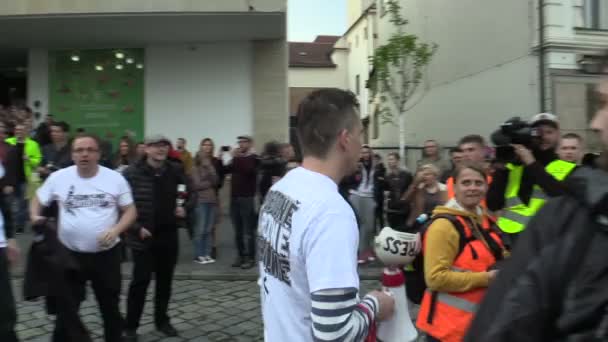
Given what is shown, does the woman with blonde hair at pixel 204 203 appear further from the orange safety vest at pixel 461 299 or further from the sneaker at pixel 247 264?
the orange safety vest at pixel 461 299

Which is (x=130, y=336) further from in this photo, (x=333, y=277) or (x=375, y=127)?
(x=375, y=127)

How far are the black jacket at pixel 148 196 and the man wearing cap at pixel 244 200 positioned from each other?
2.91m

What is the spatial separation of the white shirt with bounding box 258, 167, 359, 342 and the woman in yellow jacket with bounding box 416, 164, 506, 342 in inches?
47.7

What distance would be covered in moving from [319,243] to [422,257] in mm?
1868

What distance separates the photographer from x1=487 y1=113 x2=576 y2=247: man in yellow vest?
3.64 m

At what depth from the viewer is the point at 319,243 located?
1676 mm

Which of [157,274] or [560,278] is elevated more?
[560,278]

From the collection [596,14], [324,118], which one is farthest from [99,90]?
[324,118]

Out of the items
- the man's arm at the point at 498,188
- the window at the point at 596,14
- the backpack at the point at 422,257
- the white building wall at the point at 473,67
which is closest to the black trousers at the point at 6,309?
the backpack at the point at 422,257

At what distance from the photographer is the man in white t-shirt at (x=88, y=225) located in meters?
4.37

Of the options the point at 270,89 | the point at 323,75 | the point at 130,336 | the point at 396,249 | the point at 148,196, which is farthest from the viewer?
the point at 323,75

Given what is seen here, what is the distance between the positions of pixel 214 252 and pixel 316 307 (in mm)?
Result: 7287

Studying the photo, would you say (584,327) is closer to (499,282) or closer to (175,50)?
(499,282)

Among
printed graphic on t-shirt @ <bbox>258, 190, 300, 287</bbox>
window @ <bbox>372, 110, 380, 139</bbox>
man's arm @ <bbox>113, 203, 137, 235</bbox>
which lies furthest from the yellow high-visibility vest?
window @ <bbox>372, 110, 380, 139</bbox>
